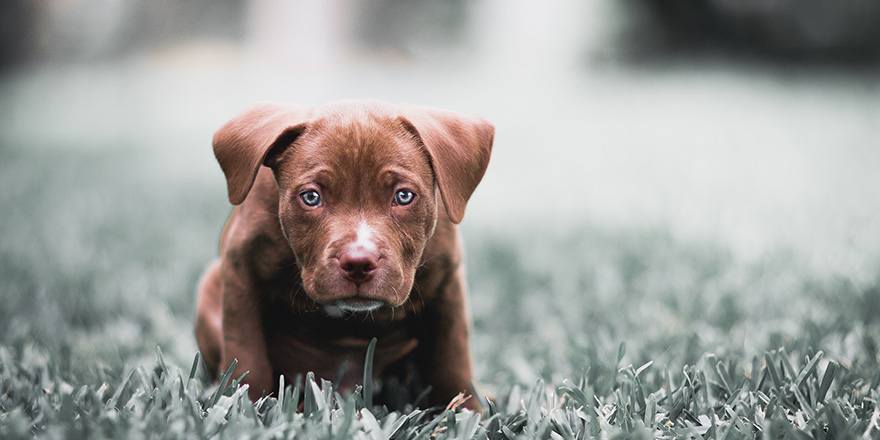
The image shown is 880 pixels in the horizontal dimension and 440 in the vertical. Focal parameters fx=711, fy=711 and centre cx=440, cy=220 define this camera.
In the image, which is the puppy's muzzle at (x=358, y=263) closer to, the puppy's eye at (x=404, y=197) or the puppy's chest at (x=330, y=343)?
the puppy's eye at (x=404, y=197)

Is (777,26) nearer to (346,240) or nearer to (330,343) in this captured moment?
(330,343)

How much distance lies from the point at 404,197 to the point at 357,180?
16 cm

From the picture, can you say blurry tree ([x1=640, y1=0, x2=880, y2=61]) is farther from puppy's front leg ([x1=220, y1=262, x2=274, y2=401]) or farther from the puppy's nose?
the puppy's nose

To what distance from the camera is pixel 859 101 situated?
37.8 ft

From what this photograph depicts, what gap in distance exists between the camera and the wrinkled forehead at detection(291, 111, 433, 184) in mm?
2174

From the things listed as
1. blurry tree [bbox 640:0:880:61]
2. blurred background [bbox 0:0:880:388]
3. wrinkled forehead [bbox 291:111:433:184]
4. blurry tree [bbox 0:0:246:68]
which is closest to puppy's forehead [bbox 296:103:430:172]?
wrinkled forehead [bbox 291:111:433:184]

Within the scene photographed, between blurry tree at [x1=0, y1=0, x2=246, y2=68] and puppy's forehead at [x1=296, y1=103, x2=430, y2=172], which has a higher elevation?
puppy's forehead at [x1=296, y1=103, x2=430, y2=172]

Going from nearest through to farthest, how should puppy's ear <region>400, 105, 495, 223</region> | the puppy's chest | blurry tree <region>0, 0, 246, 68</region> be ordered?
1. puppy's ear <region>400, 105, 495, 223</region>
2. the puppy's chest
3. blurry tree <region>0, 0, 246, 68</region>

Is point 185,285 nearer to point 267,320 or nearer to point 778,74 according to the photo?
point 267,320

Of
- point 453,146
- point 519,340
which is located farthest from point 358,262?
point 519,340

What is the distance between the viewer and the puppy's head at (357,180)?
2.11 m

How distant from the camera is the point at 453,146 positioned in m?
2.30

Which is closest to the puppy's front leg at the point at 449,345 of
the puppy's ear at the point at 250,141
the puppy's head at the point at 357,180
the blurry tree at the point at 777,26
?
the puppy's head at the point at 357,180

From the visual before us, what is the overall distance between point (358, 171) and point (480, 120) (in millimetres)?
495
